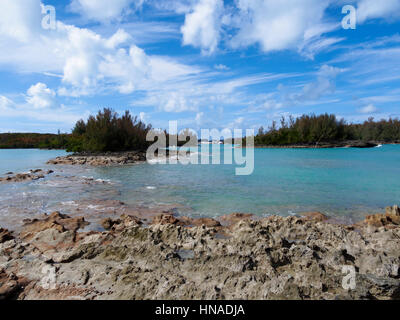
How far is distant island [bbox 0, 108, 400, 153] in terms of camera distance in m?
33.2

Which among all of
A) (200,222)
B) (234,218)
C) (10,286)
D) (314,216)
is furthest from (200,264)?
(314,216)

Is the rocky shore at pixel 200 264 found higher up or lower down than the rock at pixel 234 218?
higher up

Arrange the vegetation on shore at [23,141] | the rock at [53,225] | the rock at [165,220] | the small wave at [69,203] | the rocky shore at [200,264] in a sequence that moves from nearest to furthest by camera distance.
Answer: the rocky shore at [200,264], the rock at [53,225], the rock at [165,220], the small wave at [69,203], the vegetation on shore at [23,141]

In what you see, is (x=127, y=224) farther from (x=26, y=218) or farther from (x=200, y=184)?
(x=200, y=184)

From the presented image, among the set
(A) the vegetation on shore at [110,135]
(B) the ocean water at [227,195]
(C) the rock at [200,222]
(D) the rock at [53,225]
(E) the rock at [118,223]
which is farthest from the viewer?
(A) the vegetation on shore at [110,135]

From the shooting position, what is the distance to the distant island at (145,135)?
3325 cm

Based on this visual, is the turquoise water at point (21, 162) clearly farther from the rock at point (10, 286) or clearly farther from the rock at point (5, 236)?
the rock at point (10, 286)

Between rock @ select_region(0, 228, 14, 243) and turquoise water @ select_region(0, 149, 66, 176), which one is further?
turquoise water @ select_region(0, 149, 66, 176)

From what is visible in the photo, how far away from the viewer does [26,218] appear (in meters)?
6.99

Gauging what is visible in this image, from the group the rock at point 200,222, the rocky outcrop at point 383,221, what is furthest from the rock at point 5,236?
the rocky outcrop at point 383,221

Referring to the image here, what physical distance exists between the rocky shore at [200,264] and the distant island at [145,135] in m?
29.4

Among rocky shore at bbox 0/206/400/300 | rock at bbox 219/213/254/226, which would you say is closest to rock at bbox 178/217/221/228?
rock at bbox 219/213/254/226

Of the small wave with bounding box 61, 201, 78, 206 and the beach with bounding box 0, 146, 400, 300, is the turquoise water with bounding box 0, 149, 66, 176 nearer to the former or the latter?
the small wave with bounding box 61, 201, 78, 206

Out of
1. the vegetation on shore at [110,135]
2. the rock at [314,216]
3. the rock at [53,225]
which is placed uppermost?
the vegetation on shore at [110,135]
